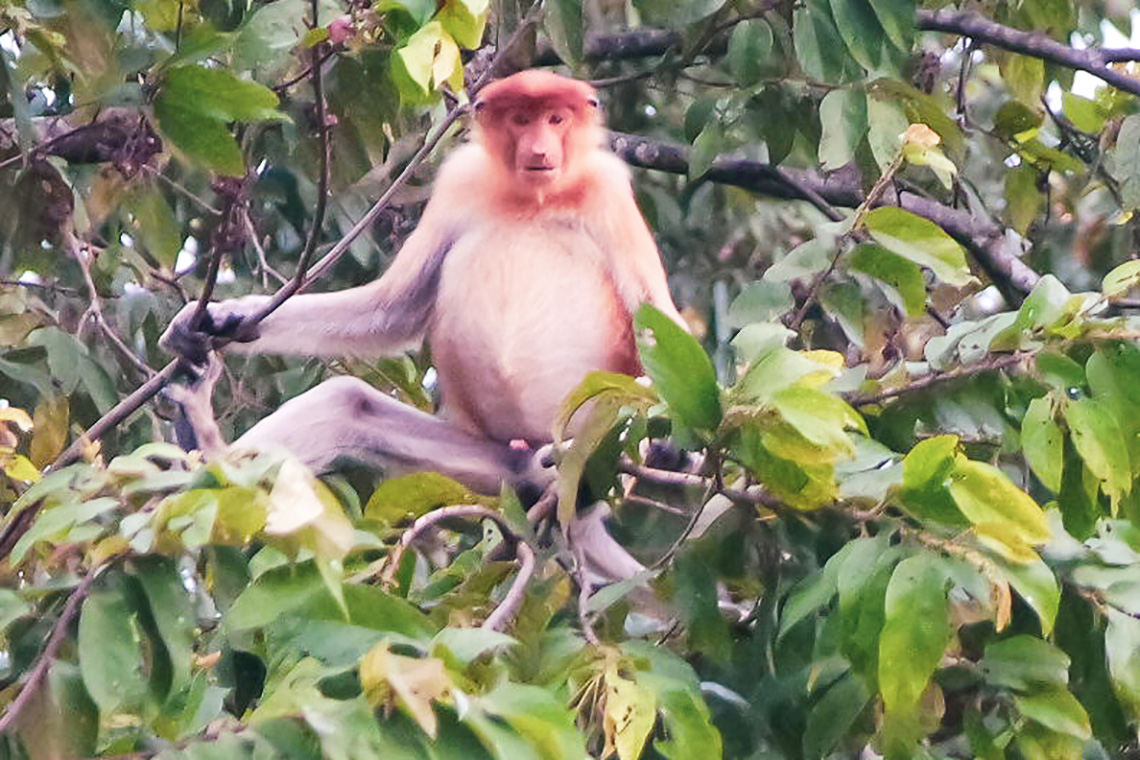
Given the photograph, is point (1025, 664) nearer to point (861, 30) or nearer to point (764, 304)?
point (764, 304)

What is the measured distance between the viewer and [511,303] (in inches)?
150

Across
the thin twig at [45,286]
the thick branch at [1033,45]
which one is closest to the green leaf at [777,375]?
the thick branch at [1033,45]

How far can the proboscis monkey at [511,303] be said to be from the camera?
373 cm

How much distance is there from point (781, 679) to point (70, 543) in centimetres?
96

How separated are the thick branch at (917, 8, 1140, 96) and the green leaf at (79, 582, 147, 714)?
2.47 metres

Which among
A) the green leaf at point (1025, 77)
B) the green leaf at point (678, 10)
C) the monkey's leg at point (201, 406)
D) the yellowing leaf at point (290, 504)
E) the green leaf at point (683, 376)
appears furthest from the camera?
the green leaf at point (1025, 77)

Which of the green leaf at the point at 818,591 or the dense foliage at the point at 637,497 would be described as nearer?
the dense foliage at the point at 637,497

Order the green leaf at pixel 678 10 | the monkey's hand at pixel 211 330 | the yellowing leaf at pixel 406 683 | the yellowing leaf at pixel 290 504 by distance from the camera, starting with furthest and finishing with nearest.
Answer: the green leaf at pixel 678 10
the monkey's hand at pixel 211 330
the yellowing leaf at pixel 290 504
the yellowing leaf at pixel 406 683

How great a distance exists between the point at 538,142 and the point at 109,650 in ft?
7.06

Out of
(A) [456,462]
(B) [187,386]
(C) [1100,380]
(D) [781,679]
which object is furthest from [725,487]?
(A) [456,462]

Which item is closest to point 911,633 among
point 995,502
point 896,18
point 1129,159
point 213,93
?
point 995,502

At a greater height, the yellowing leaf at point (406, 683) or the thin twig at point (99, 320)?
the yellowing leaf at point (406, 683)

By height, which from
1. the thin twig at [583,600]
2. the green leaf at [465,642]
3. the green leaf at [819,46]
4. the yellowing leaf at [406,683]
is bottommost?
the thin twig at [583,600]

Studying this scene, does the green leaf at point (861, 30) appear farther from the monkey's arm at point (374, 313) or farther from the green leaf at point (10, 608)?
the green leaf at point (10, 608)
